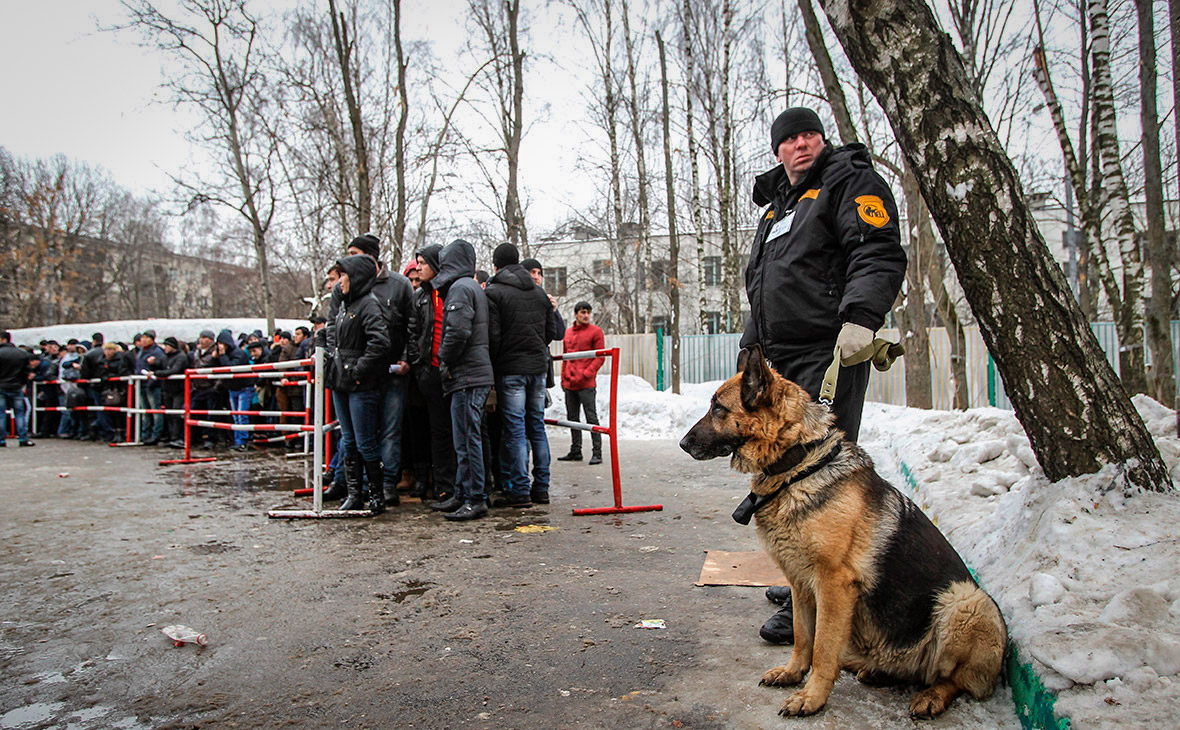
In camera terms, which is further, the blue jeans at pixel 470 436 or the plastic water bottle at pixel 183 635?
the blue jeans at pixel 470 436

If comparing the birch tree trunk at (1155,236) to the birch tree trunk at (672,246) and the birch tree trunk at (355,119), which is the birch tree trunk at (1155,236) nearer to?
the birch tree trunk at (672,246)

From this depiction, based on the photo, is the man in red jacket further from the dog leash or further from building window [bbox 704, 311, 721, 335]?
building window [bbox 704, 311, 721, 335]

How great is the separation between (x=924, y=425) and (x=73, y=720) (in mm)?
8431

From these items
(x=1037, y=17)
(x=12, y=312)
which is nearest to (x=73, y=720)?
(x=1037, y=17)

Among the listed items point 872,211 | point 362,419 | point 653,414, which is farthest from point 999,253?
point 653,414

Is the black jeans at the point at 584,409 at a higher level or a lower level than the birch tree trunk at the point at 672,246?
lower

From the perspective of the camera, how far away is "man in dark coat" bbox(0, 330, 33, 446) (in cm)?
1366

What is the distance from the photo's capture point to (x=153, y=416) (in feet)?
46.7

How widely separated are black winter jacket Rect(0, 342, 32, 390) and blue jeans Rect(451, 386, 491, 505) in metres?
12.2

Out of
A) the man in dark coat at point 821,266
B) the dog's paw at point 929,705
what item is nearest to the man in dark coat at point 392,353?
the man in dark coat at point 821,266

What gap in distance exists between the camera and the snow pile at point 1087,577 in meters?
2.16

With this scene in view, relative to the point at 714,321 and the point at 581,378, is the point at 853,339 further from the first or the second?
the point at 714,321

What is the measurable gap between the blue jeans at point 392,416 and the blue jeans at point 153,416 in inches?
370

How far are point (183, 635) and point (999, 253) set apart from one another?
172 inches
